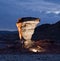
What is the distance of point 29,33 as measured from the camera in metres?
71.1

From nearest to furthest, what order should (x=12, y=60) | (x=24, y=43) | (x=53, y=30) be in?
(x=12, y=60), (x=24, y=43), (x=53, y=30)

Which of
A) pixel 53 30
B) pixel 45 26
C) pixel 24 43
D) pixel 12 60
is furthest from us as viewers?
pixel 45 26

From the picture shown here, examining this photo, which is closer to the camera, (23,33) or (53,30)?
(23,33)

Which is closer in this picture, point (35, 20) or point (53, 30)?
point (35, 20)

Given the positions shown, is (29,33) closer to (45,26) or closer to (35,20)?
(35,20)

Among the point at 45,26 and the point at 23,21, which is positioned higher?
the point at 23,21

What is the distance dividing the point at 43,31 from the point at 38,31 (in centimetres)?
502

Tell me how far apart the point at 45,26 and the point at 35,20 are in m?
84.8

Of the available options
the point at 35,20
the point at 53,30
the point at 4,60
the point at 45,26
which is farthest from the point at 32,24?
the point at 45,26

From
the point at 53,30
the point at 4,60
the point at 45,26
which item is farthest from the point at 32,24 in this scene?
the point at 45,26

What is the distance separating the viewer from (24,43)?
70312 mm

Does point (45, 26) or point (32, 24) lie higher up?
point (32, 24)

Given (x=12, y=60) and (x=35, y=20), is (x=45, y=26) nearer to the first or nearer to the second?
(x=35, y=20)

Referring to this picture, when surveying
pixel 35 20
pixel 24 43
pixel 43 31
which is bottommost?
pixel 43 31
